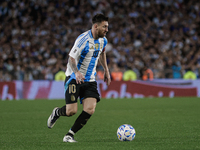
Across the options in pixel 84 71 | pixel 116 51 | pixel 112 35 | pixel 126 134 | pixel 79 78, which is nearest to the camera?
pixel 79 78

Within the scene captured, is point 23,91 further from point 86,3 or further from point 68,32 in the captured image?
point 86,3

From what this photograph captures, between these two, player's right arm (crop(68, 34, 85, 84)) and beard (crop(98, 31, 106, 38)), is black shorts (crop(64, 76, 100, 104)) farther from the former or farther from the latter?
beard (crop(98, 31, 106, 38))

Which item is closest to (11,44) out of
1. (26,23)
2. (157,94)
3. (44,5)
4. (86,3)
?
(26,23)

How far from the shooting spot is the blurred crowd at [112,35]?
18391 mm

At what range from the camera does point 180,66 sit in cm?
1931

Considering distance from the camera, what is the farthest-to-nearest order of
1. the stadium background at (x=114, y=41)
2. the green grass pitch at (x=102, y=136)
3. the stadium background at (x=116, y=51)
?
the stadium background at (x=114, y=41), the stadium background at (x=116, y=51), the green grass pitch at (x=102, y=136)

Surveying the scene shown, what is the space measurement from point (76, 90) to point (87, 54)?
58 centimetres

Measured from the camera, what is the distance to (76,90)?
18.3ft

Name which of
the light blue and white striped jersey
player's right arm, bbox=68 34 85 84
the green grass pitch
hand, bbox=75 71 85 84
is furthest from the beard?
the green grass pitch

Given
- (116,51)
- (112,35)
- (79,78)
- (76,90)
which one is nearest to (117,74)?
(116,51)

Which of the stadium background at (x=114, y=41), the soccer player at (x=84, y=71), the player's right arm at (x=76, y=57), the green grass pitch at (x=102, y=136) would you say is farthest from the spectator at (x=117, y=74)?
the player's right arm at (x=76, y=57)

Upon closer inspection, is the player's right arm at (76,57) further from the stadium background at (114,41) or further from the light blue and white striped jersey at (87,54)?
the stadium background at (114,41)

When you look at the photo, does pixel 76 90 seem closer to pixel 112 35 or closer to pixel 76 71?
pixel 76 71

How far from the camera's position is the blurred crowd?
18391 mm
